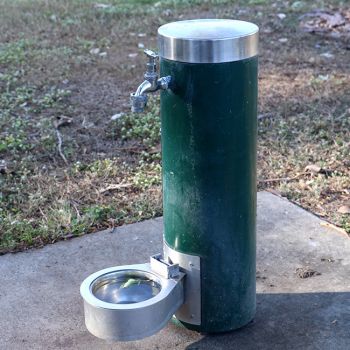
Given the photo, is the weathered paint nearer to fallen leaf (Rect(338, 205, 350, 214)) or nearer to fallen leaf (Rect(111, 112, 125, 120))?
fallen leaf (Rect(338, 205, 350, 214))

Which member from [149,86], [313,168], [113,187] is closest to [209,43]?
[149,86]

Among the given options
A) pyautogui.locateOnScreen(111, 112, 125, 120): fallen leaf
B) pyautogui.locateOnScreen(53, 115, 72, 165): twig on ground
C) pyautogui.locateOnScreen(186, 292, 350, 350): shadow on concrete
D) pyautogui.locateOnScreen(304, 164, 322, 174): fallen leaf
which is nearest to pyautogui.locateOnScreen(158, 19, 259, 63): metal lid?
pyautogui.locateOnScreen(186, 292, 350, 350): shadow on concrete

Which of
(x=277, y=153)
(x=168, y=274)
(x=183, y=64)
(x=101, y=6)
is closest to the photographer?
(x=183, y=64)

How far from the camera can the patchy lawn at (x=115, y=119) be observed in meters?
3.92

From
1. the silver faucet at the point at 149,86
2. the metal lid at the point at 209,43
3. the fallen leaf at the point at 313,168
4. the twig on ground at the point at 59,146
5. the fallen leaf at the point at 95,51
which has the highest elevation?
the metal lid at the point at 209,43

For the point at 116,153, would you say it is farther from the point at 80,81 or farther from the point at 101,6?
the point at 101,6

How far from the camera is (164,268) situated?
8.88ft

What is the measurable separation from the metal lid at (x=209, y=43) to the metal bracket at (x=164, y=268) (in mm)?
753

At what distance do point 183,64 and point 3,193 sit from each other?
196 centimetres

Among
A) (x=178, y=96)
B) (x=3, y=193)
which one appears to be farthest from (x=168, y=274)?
(x=3, y=193)

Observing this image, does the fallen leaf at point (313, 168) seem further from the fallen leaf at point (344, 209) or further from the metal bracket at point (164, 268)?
the metal bracket at point (164, 268)

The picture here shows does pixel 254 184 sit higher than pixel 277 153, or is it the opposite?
pixel 254 184

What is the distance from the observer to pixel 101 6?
901 centimetres

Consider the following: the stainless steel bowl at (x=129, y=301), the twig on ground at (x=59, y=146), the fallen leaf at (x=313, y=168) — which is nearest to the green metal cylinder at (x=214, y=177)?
the stainless steel bowl at (x=129, y=301)
